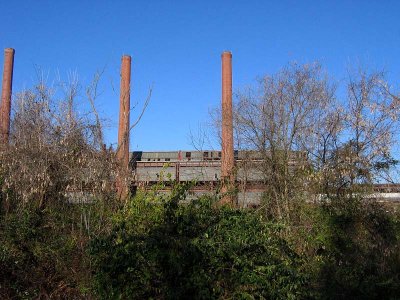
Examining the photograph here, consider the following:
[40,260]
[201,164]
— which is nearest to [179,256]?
[40,260]

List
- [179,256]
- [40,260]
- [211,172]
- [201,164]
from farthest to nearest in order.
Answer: [201,164] → [211,172] → [40,260] → [179,256]

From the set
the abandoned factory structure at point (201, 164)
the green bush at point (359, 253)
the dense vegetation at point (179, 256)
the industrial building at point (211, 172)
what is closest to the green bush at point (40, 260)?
the dense vegetation at point (179, 256)

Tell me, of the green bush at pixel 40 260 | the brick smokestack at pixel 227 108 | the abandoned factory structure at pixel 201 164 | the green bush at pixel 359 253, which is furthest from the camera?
the brick smokestack at pixel 227 108

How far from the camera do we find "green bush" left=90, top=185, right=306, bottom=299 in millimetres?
4723

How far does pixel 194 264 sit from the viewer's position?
15.8 ft

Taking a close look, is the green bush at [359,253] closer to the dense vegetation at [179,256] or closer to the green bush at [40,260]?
the dense vegetation at [179,256]

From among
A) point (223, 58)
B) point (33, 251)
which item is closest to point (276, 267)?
point (33, 251)

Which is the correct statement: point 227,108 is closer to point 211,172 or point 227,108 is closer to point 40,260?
point 211,172

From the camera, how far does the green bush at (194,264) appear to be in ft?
15.5

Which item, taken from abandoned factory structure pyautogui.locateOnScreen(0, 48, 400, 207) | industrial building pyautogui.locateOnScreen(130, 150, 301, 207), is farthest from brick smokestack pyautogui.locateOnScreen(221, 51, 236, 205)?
industrial building pyautogui.locateOnScreen(130, 150, 301, 207)

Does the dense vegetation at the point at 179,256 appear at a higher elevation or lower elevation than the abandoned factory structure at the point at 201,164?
lower

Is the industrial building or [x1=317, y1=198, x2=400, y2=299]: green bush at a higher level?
the industrial building

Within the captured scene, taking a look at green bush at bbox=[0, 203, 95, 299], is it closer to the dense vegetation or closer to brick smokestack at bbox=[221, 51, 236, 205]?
the dense vegetation

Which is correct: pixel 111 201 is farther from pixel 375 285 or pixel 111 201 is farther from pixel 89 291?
pixel 375 285
